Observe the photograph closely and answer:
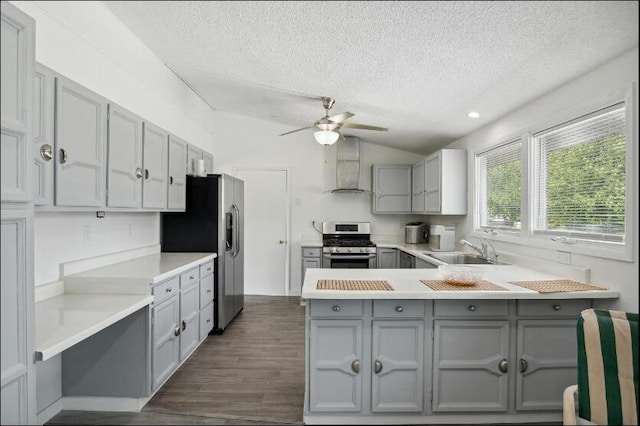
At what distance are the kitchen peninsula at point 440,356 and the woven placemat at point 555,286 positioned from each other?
6cm

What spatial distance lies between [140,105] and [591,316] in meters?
3.64

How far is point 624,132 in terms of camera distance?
2.08 meters

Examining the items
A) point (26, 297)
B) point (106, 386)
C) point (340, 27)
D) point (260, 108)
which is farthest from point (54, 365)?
point (260, 108)

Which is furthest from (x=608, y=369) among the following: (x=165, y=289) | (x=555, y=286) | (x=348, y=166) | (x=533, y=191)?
(x=348, y=166)

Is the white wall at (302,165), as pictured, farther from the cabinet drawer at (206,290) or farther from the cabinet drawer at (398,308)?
the cabinet drawer at (398,308)

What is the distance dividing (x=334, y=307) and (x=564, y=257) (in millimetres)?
1706

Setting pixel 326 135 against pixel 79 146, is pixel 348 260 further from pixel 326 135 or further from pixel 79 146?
pixel 79 146

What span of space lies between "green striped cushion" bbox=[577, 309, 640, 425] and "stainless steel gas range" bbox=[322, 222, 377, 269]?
3529 millimetres

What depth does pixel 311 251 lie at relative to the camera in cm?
516

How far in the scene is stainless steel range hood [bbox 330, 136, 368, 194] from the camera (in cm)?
540

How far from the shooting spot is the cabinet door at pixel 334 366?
2.14 m

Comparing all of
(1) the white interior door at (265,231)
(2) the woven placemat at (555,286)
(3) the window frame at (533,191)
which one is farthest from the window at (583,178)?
(1) the white interior door at (265,231)

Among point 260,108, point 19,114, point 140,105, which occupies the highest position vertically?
point 260,108

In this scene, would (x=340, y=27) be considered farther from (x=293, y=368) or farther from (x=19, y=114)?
(x=293, y=368)
